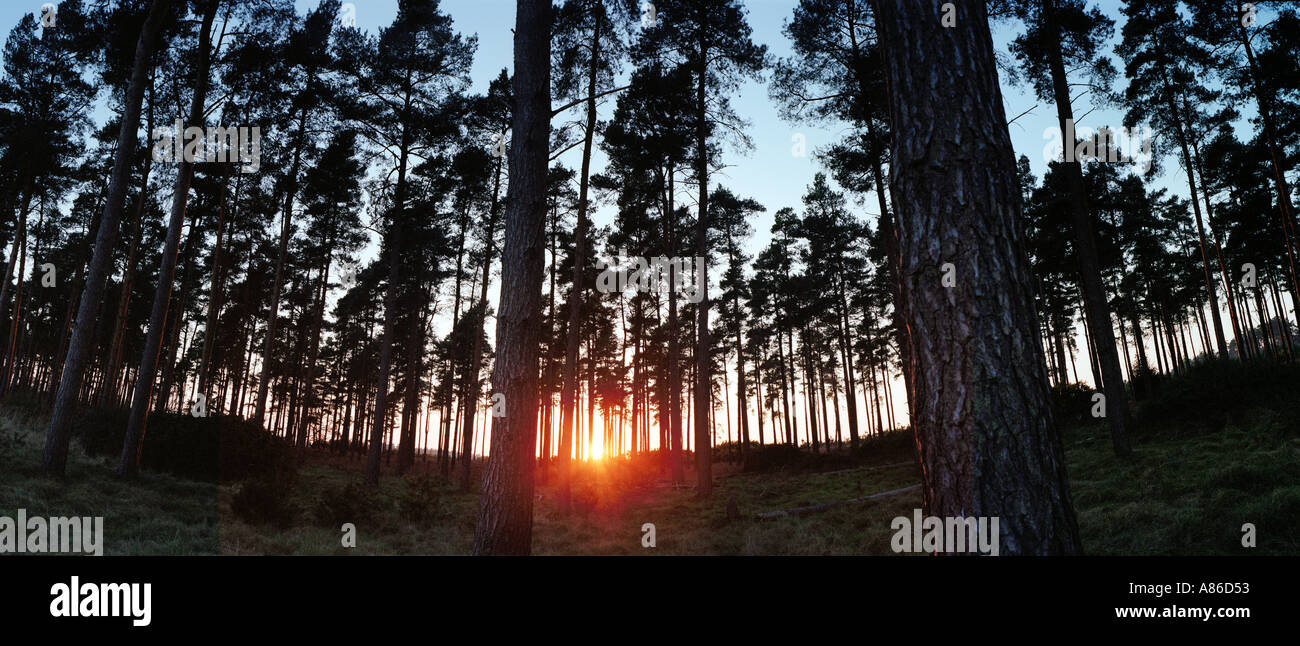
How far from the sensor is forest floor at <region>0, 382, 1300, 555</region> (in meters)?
Result: 6.61

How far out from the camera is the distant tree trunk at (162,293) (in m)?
11.0

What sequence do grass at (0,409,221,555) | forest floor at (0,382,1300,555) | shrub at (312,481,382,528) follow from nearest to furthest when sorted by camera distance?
forest floor at (0,382,1300,555)
grass at (0,409,221,555)
shrub at (312,481,382,528)

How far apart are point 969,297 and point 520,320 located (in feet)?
13.4

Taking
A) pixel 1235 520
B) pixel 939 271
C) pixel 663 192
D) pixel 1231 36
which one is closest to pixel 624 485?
pixel 663 192

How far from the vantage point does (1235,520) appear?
611cm

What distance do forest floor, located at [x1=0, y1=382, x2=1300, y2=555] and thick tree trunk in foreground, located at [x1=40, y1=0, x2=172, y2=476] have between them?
2.24 ft

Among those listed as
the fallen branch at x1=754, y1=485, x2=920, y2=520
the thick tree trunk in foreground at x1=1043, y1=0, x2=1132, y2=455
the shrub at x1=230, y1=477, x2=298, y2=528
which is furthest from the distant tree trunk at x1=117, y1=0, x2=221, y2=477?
the thick tree trunk in foreground at x1=1043, y1=0, x2=1132, y2=455

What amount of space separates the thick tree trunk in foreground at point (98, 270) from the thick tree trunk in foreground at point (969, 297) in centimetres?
1334

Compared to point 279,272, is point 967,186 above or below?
below

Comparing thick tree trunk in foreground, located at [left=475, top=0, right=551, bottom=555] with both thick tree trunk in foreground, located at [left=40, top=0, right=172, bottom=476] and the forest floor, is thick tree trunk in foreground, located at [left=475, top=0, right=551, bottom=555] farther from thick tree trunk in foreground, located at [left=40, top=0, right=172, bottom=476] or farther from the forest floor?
thick tree trunk in foreground, located at [left=40, top=0, right=172, bottom=476]

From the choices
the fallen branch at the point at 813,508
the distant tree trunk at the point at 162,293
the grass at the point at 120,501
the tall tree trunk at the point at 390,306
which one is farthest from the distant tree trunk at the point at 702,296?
the distant tree trunk at the point at 162,293

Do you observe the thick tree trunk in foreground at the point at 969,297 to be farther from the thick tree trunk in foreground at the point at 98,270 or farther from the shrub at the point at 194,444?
the shrub at the point at 194,444
